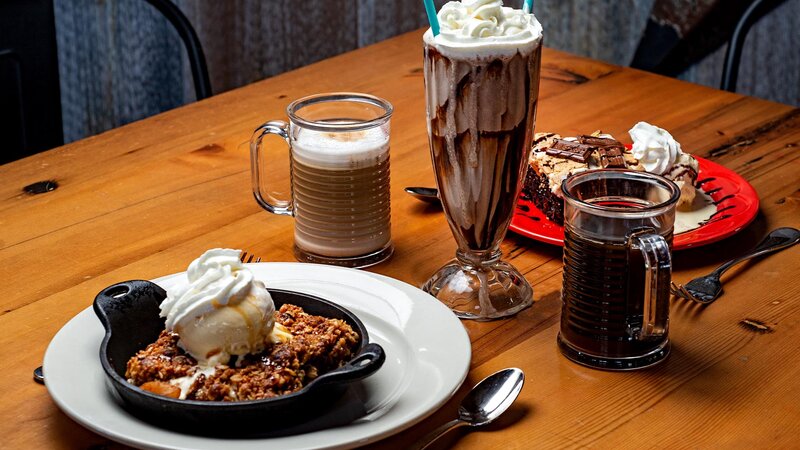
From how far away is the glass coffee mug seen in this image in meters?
0.88

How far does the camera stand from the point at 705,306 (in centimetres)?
106

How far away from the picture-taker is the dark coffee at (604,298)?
903 mm

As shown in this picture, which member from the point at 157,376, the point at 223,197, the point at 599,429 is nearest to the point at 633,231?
the point at 599,429

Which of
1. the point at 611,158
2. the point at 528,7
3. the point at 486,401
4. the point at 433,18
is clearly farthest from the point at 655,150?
the point at 486,401

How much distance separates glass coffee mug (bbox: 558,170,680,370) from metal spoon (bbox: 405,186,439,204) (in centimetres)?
35

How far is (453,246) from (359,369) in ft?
1.45

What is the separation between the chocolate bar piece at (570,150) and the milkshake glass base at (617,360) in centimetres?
38

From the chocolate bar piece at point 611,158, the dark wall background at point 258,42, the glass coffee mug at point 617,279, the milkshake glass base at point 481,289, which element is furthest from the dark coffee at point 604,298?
the dark wall background at point 258,42

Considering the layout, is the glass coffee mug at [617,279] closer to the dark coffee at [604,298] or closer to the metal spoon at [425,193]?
the dark coffee at [604,298]

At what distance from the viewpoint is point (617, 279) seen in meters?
0.90

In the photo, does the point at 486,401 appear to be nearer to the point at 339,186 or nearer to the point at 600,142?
the point at 339,186

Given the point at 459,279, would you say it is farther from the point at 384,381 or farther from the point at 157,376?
the point at 157,376

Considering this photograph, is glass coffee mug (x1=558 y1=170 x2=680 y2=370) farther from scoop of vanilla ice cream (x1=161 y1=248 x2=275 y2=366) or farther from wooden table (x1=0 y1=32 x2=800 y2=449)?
scoop of vanilla ice cream (x1=161 y1=248 x2=275 y2=366)

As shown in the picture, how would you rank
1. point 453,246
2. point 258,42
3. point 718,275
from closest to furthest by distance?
point 718,275 → point 453,246 → point 258,42
